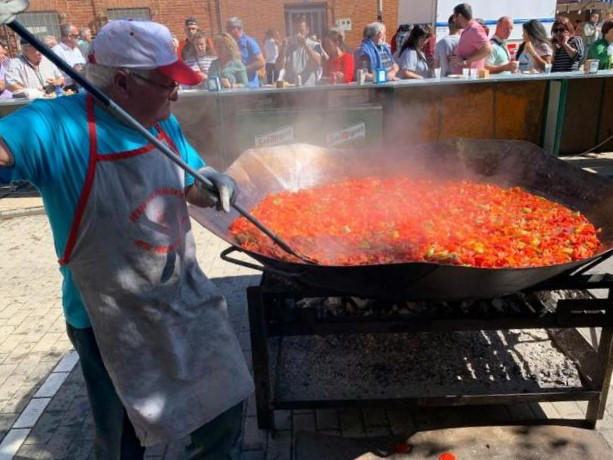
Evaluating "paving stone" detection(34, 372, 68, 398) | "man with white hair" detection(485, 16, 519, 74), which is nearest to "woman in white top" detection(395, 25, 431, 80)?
"man with white hair" detection(485, 16, 519, 74)

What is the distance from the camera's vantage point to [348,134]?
7.87 m

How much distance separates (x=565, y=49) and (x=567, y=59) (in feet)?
0.58

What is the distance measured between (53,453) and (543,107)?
8322 mm

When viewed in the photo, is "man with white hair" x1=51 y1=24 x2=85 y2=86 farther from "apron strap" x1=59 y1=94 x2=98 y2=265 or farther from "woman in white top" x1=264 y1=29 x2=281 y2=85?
"apron strap" x1=59 y1=94 x2=98 y2=265

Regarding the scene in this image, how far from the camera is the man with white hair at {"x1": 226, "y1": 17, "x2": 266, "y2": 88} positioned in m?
10.1

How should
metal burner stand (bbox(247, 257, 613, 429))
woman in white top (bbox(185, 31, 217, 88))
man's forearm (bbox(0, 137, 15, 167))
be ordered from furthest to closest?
woman in white top (bbox(185, 31, 217, 88)) < metal burner stand (bbox(247, 257, 613, 429)) < man's forearm (bbox(0, 137, 15, 167))

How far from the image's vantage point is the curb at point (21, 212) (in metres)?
7.68

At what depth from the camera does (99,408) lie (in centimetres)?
225

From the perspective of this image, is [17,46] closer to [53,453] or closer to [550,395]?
[53,453]

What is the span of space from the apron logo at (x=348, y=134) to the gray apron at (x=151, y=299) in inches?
229

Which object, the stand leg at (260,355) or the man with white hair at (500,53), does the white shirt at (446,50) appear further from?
the stand leg at (260,355)

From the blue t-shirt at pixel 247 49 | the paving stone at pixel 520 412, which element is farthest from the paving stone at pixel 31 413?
the blue t-shirt at pixel 247 49

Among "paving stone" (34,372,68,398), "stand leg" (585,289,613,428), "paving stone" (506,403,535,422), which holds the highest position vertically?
"stand leg" (585,289,613,428)

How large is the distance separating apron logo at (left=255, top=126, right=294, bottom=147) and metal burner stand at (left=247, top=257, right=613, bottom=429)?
5101 millimetres
